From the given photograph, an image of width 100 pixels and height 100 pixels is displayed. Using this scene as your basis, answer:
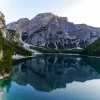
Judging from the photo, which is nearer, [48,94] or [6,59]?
[48,94]

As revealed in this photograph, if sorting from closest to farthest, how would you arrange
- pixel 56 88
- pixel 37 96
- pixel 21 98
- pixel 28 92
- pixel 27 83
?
pixel 21 98
pixel 37 96
pixel 28 92
pixel 56 88
pixel 27 83

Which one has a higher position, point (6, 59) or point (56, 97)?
point (6, 59)

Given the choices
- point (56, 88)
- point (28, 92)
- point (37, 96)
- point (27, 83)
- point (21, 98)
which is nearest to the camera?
point (21, 98)

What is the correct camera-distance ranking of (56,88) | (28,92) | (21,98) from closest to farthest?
(21,98)
(28,92)
(56,88)

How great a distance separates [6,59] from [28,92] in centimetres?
2816

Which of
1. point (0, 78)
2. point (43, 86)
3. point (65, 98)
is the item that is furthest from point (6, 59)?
point (65, 98)

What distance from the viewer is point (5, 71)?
9825 cm

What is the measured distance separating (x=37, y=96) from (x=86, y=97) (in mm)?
15704

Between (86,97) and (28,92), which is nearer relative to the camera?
(86,97)

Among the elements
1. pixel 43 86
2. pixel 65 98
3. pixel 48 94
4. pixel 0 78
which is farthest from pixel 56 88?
pixel 0 78

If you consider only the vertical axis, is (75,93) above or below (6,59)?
below

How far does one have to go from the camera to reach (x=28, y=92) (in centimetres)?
7631

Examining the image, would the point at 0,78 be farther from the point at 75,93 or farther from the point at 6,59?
the point at 75,93

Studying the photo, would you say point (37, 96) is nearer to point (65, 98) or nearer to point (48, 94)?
point (48, 94)
